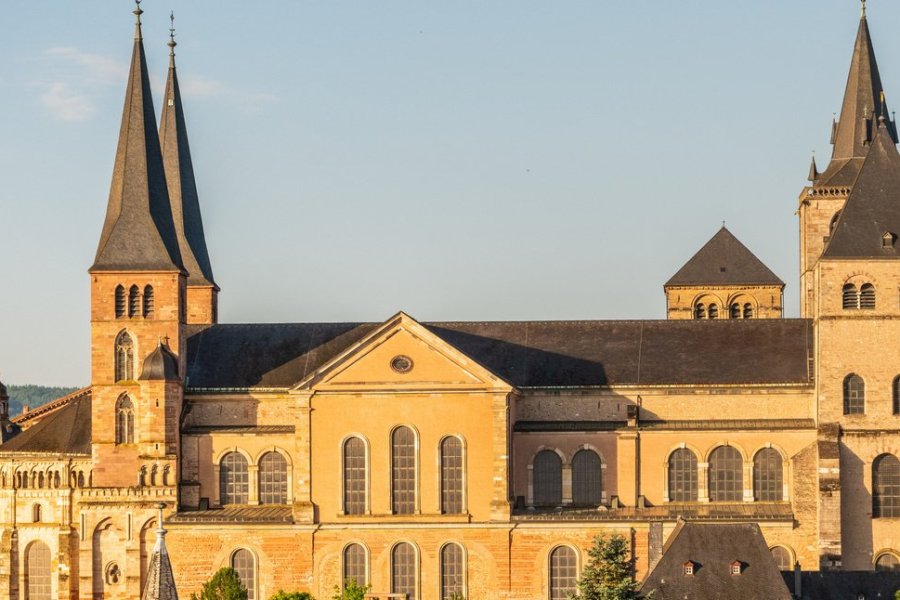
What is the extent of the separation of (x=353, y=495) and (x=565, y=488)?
31.3 feet

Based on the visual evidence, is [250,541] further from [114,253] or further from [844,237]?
[844,237]

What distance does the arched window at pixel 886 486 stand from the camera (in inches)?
3740

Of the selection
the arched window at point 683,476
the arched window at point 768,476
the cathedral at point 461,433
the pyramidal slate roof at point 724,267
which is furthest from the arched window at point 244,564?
the pyramidal slate roof at point 724,267

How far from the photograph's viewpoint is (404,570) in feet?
313

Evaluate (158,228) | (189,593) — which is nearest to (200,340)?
(158,228)

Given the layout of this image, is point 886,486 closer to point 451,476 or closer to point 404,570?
point 451,476

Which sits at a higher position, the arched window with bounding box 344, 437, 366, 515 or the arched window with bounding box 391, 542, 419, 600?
the arched window with bounding box 344, 437, 366, 515

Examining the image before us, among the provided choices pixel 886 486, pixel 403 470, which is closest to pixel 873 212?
pixel 886 486

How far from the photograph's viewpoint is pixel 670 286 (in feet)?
408

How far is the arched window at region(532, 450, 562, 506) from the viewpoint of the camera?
98250mm

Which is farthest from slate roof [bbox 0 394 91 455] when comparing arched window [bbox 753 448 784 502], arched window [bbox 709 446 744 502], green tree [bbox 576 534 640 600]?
green tree [bbox 576 534 640 600]

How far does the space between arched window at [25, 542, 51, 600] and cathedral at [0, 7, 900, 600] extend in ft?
6.19

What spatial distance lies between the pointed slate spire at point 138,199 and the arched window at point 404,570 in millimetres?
16468

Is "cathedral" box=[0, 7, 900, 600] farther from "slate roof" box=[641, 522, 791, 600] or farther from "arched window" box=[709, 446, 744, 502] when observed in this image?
"slate roof" box=[641, 522, 791, 600]
